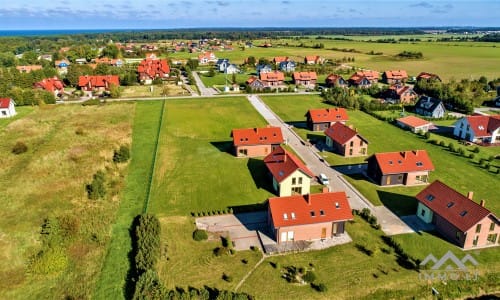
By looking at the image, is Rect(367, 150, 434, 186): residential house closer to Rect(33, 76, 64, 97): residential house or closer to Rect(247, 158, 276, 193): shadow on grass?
Rect(247, 158, 276, 193): shadow on grass

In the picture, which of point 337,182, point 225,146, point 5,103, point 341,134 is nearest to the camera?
point 337,182

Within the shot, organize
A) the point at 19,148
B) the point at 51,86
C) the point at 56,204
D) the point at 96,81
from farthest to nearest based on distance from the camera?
the point at 96,81
the point at 51,86
the point at 19,148
the point at 56,204

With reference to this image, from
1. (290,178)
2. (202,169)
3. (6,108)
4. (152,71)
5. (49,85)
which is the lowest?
(202,169)

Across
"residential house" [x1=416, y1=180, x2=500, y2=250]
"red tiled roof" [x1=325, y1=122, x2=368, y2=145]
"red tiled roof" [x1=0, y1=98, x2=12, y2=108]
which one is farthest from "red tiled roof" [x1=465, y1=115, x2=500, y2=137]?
"red tiled roof" [x1=0, y1=98, x2=12, y2=108]

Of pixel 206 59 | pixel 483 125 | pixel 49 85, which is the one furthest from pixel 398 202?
pixel 206 59

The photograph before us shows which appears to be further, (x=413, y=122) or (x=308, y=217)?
(x=413, y=122)

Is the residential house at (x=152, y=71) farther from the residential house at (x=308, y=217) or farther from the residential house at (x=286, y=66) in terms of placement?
the residential house at (x=308, y=217)

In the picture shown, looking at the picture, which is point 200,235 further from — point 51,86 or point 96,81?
point 96,81
